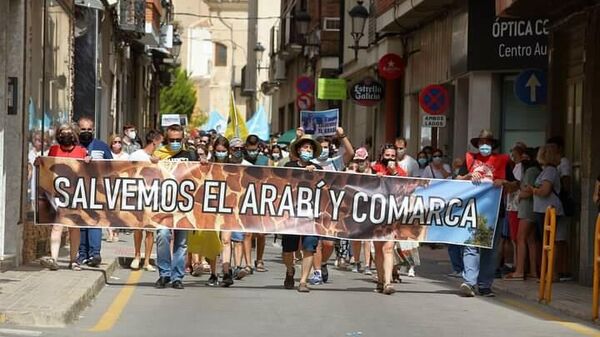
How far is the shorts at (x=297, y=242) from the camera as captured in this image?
16953mm

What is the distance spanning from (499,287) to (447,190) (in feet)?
5.87

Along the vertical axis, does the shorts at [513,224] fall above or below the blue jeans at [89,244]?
above

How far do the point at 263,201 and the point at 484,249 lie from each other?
272 cm

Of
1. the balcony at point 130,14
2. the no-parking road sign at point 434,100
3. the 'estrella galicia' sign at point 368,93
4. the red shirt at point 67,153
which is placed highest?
the balcony at point 130,14

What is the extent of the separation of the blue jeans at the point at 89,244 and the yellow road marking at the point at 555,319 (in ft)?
16.9

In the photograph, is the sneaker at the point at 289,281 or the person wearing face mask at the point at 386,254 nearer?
the person wearing face mask at the point at 386,254

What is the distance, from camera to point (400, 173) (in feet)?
59.5

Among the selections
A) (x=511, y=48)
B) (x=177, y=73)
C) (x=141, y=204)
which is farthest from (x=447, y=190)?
(x=177, y=73)

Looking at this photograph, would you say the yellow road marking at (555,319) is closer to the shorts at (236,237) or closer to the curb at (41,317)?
the shorts at (236,237)

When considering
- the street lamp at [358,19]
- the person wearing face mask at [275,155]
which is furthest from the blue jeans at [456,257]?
the street lamp at [358,19]

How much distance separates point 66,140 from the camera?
1750 centimetres

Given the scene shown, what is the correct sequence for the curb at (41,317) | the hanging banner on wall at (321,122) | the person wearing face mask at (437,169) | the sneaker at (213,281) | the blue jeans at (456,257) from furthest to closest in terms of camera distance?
1. the hanging banner on wall at (321,122)
2. the person wearing face mask at (437,169)
3. the blue jeans at (456,257)
4. the sneaker at (213,281)
5. the curb at (41,317)

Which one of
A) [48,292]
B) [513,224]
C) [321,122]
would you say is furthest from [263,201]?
[321,122]

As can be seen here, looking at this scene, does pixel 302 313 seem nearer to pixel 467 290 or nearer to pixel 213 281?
pixel 467 290
